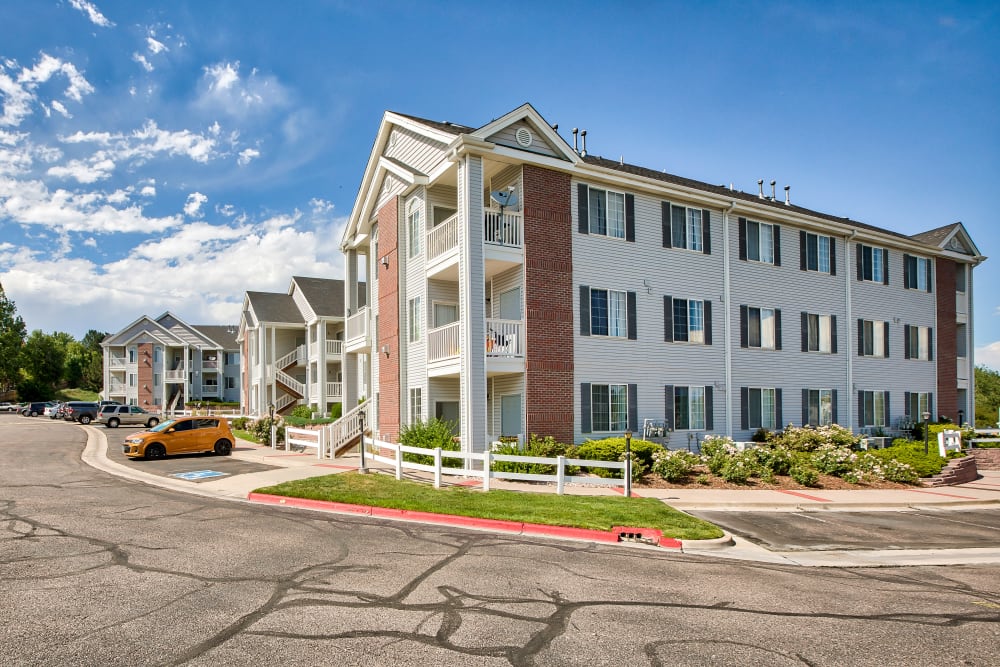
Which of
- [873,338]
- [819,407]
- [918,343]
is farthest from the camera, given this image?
[918,343]

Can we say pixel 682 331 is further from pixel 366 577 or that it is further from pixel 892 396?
pixel 366 577

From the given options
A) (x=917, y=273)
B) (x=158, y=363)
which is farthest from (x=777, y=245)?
(x=158, y=363)

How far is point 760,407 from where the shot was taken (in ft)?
87.5

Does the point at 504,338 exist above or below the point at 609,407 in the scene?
above

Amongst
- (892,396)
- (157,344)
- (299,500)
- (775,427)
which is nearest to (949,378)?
(892,396)

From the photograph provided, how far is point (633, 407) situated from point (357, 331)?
42.9 ft

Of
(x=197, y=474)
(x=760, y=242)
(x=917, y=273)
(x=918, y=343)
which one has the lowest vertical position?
(x=197, y=474)

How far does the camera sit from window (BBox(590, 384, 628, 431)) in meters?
22.3

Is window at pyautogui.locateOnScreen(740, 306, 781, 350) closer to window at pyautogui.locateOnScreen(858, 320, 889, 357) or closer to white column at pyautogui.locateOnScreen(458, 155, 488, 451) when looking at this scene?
window at pyautogui.locateOnScreen(858, 320, 889, 357)

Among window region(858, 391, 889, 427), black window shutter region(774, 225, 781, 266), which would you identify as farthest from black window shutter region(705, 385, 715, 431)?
window region(858, 391, 889, 427)

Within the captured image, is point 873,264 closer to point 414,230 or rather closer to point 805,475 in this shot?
point 805,475

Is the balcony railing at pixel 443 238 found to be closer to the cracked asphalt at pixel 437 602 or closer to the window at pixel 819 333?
the cracked asphalt at pixel 437 602

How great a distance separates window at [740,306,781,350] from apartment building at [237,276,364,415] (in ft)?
80.6

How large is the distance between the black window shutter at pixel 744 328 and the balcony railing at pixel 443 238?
1219 centimetres
